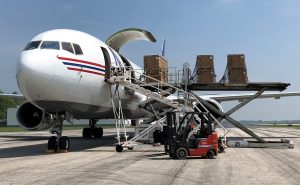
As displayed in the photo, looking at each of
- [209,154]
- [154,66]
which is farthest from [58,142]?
[154,66]

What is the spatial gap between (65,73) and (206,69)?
24.9 feet

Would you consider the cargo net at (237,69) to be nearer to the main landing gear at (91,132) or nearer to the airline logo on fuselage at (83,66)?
the airline logo on fuselage at (83,66)

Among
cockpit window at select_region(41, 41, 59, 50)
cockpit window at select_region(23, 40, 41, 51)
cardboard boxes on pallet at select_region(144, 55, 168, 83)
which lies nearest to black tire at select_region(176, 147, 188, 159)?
cockpit window at select_region(41, 41, 59, 50)

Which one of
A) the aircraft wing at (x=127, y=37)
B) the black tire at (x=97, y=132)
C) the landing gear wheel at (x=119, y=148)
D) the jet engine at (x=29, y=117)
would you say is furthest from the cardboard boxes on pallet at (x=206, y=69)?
the black tire at (x=97, y=132)

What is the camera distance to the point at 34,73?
11.5m

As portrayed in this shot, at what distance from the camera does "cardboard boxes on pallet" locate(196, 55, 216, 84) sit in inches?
683

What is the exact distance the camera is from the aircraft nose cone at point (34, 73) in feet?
37.9

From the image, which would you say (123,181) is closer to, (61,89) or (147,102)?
(61,89)

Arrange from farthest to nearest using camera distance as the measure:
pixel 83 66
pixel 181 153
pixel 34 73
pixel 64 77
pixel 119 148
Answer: pixel 119 148 → pixel 83 66 → pixel 64 77 → pixel 34 73 → pixel 181 153

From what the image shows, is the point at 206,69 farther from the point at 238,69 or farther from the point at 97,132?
the point at 97,132

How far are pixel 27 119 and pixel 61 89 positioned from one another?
600 centimetres

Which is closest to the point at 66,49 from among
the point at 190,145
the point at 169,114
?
the point at 169,114

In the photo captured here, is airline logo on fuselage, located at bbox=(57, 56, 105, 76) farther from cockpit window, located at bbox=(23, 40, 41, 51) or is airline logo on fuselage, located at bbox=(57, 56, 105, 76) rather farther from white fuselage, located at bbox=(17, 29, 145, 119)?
cockpit window, located at bbox=(23, 40, 41, 51)

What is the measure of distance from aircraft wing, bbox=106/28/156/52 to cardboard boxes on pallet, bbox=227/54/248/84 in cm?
507
